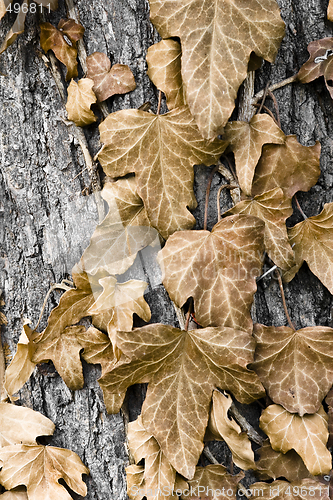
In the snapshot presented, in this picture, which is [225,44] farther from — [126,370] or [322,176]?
[126,370]

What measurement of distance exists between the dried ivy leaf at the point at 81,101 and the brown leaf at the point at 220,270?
35 cm

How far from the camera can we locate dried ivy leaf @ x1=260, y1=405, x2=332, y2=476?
2.54ft

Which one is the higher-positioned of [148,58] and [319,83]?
[148,58]

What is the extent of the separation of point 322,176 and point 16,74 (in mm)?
767

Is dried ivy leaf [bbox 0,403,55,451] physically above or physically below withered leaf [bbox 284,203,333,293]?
below

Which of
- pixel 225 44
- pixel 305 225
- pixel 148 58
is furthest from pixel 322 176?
pixel 148 58

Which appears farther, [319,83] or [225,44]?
[319,83]

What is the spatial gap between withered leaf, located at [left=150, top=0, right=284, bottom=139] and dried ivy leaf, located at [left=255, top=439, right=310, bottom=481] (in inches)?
28.0

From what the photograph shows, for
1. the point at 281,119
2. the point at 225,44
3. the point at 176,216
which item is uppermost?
the point at 225,44

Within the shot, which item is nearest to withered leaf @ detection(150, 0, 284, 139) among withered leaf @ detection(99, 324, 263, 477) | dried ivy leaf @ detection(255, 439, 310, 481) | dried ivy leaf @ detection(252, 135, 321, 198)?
dried ivy leaf @ detection(252, 135, 321, 198)

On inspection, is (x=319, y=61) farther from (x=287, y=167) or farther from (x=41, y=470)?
(x=41, y=470)

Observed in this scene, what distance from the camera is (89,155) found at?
33.0 inches

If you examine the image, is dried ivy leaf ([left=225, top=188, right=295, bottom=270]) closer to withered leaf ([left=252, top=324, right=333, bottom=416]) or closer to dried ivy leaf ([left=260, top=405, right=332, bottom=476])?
withered leaf ([left=252, top=324, right=333, bottom=416])

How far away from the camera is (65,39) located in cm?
81
